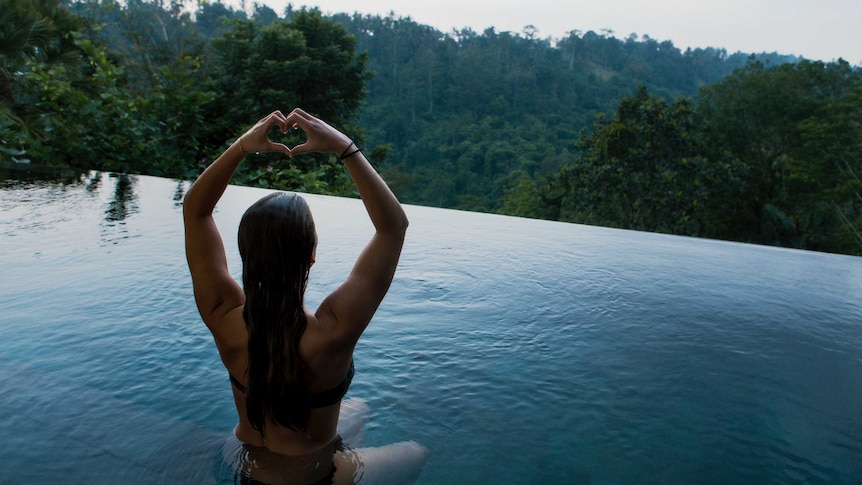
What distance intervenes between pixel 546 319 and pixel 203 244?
1372 millimetres

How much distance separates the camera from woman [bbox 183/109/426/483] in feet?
3.54

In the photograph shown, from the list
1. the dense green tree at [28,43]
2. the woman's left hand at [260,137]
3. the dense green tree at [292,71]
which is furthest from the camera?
the dense green tree at [292,71]

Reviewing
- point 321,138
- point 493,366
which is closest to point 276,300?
point 321,138

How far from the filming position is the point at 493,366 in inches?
71.6

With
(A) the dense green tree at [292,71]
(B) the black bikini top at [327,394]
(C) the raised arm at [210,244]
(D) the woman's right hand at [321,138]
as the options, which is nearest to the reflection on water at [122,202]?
(C) the raised arm at [210,244]

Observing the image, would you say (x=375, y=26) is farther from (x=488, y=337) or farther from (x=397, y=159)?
(x=488, y=337)

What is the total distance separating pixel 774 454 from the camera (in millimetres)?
1374

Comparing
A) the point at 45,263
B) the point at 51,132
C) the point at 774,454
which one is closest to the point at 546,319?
the point at 774,454

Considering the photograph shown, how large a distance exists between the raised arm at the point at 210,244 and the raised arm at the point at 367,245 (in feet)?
0.32

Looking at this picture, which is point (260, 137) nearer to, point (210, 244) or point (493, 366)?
point (210, 244)

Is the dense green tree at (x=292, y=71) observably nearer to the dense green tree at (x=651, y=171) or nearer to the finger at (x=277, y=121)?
the dense green tree at (x=651, y=171)

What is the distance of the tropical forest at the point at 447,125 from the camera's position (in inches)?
283

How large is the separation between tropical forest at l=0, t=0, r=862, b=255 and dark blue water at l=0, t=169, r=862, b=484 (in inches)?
161

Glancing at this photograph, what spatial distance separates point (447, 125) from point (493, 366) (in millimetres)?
43829
